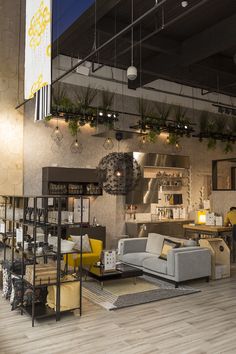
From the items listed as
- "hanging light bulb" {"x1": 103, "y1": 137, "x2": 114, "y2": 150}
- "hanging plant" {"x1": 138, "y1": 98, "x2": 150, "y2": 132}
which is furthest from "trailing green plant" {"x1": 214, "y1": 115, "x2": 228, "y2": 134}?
"hanging light bulb" {"x1": 103, "y1": 137, "x2": 114, "y2": 150}

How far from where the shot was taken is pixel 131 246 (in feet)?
27.7

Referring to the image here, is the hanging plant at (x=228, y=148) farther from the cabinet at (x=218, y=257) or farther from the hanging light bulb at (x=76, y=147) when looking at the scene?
the cabinet at (x=218, y=257)

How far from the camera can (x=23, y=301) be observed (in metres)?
5.35

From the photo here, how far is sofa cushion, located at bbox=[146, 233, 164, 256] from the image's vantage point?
809 centimetres

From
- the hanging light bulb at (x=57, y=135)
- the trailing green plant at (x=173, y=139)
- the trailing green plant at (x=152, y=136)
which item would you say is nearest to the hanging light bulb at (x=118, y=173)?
the hanging light bulb at (x=57, y=135)

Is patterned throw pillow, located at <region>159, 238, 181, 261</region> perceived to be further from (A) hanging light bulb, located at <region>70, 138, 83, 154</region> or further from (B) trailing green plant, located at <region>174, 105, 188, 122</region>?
(B) trailing green plant, located at <region>174, 105, 188, 122</region>

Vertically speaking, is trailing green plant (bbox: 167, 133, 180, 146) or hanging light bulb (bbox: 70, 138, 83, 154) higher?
trailing green plant (bbox: 167, 133, 180, 146)

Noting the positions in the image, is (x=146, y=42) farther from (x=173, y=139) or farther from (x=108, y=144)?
(x=173, y=139)

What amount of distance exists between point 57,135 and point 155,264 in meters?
4.86

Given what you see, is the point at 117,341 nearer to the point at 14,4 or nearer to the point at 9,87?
the point at 9,87

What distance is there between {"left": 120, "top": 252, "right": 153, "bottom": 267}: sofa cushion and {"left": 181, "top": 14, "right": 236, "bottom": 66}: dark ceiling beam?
481 centimetres

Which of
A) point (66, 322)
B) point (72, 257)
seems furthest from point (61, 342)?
point (72, 257)

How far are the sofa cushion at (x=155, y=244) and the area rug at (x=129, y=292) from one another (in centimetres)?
92

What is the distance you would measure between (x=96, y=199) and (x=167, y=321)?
6.01 meters
